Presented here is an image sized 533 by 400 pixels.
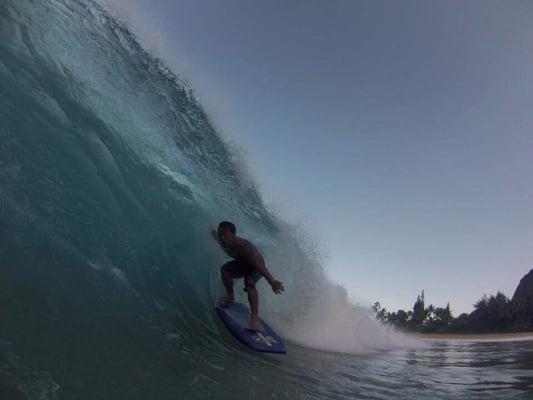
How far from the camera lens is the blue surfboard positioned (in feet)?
17.4

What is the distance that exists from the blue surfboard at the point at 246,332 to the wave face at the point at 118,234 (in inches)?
7.0

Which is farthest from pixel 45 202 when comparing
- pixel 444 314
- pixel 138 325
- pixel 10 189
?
pixel 444 314

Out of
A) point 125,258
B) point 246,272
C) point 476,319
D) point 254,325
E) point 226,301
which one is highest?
point 476,319

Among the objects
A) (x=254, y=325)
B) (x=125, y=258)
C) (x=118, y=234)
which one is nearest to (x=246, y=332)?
(x=254, y=325)

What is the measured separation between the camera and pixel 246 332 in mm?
5547

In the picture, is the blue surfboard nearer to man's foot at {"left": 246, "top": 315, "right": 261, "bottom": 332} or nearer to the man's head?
man's foot at {"left": 246, "top": 315, "right": 261, "bottom": 332}

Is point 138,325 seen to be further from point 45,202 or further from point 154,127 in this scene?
point 154,127

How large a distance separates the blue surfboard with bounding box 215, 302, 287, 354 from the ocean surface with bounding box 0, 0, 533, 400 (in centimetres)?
14

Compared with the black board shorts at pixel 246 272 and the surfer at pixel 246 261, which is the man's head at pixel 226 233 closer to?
the surfer at pixel 246 261

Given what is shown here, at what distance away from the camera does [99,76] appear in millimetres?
9289

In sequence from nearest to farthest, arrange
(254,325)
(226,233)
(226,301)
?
1. (254,325)
2. (226,233)
3. (226,301)

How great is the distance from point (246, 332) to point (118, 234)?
8.66 ft

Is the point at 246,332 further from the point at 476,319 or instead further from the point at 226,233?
the point at 476,319

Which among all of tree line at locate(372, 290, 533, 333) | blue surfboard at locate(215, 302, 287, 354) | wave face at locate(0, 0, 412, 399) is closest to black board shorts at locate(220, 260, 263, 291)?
blue surfboard at locate(215, 302, 287, 354)
